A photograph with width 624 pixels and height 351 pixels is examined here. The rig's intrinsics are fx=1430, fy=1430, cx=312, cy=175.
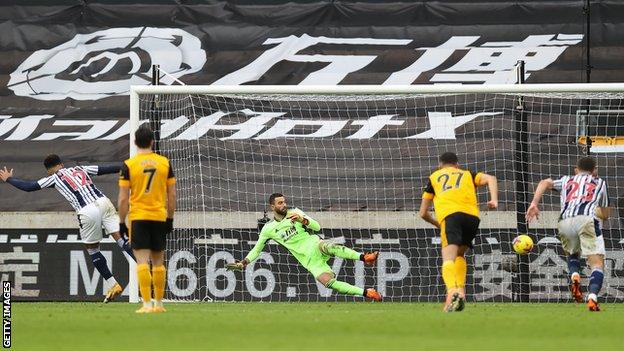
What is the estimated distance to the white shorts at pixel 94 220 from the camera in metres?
17.6

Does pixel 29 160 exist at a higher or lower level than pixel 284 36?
lower

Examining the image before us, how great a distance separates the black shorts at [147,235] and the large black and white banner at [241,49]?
7450mm

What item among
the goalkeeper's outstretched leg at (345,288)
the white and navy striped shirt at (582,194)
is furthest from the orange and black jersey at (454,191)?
the goalkeeper's outstretched leg at (345,288)

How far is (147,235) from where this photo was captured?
514 inches

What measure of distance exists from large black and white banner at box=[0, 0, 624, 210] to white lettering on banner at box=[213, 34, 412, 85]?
14 mm

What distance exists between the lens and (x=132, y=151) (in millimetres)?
17578

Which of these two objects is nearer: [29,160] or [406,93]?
[406,93]

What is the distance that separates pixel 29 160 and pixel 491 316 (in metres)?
9.44

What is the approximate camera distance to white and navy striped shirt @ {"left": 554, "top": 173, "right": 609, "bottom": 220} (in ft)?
51.2

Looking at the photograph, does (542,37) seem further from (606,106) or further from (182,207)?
(182,207)

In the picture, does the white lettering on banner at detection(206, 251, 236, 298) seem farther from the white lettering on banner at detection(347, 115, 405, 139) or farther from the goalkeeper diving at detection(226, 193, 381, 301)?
the white lettering on banner at detection(347, 115, 405, 139)

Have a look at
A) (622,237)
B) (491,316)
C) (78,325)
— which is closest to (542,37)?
(622,237)

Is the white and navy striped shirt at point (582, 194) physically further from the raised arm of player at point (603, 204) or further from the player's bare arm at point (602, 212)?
the player's bare arm at point (602, 212)

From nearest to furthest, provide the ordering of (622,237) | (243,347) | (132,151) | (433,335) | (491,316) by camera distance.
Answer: (243,347), (433,335), (491,316), (132,151), (622,237)
